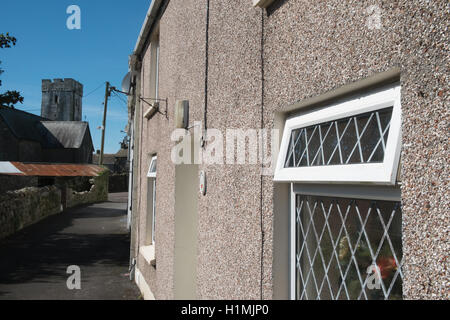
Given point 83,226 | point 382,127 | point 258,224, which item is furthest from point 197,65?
point 83,226

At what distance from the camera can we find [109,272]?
30.3ft

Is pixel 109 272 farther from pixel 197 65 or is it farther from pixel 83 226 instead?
pixel 83 226

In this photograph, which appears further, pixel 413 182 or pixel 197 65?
pixel 197 65

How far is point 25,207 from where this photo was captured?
16750 millimetres

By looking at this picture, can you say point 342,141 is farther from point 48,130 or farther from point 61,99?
point 61,99

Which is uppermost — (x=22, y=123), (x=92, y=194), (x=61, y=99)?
(x=61, y=99)

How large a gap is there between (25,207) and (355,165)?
1800cm

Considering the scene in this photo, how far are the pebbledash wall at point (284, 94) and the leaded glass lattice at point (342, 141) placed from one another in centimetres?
13

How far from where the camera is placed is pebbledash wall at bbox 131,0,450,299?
1199 millimetres

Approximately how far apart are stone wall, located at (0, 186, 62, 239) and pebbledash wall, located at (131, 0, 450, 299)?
39.4 feet

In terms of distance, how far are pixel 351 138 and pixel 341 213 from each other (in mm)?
351

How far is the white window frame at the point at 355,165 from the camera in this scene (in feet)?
4.55

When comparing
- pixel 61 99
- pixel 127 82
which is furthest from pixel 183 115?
pixel 61 99

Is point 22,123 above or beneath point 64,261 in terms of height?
above
